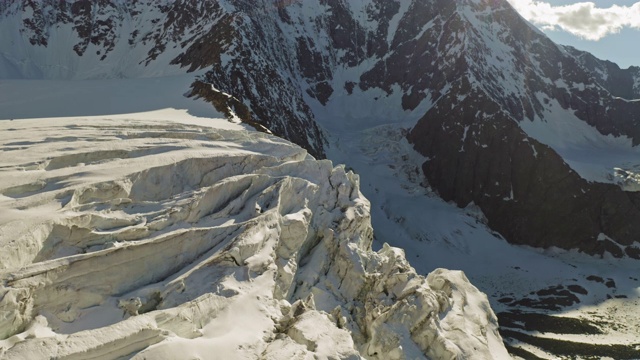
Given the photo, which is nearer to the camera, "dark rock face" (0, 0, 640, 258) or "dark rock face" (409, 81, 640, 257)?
"dark rock face" (0, 0, 640, 258)

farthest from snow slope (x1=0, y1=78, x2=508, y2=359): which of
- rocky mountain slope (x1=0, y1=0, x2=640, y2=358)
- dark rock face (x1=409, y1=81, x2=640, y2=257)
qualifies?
dark rock face (x1=409, y1=81, x2=640, y2=257)

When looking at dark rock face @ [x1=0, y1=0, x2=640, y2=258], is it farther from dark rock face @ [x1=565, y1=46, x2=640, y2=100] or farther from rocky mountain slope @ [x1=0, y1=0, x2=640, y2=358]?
dark rock face @ [x1=565, y1=46, x2=640, y2=100]

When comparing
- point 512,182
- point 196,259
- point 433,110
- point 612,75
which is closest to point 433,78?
point 433,110

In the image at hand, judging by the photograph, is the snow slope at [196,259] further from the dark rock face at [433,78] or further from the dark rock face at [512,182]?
the dark rock face at [512,182]

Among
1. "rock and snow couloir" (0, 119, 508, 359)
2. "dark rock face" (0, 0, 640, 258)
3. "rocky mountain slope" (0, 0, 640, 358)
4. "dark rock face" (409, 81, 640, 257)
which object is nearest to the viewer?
"rock and snow couloir" (0, 119, 508, 359)

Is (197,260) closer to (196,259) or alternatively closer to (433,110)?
(196,259)
